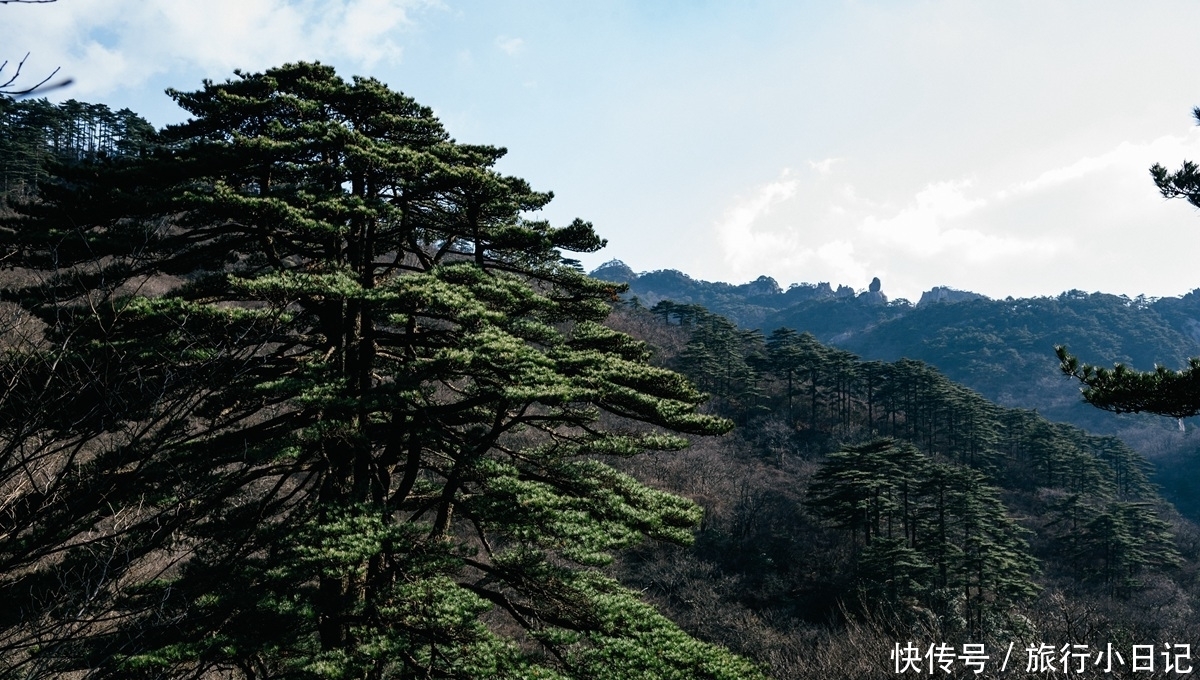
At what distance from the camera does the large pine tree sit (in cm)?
738

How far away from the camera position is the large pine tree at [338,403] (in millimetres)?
7375

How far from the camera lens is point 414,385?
8164mm

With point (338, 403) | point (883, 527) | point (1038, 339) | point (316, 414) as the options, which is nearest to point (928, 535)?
point (883, 527)

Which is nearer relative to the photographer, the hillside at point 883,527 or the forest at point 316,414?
the forest at point 316,414

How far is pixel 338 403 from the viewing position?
7766 millimetres

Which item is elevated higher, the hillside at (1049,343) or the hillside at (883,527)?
the hillside at (1049,343)

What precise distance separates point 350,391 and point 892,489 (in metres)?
34.6

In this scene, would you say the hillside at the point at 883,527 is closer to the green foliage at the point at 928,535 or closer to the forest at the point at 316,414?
the green foliage at the point at 928,535

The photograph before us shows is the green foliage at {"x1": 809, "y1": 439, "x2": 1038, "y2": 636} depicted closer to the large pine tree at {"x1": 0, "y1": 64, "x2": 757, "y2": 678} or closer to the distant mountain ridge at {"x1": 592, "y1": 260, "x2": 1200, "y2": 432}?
the large pine tree at {"x1": 0, "y1": 64, "x2": 757, "y2": 678}

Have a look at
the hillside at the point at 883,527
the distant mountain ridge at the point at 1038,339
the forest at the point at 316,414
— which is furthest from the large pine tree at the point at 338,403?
the distant mountain ridge at the point at 1038,339

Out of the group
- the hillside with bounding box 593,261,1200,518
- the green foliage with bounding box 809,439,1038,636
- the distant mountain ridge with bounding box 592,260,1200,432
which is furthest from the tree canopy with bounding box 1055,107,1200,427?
the distant mountain ridge with bounding box 592,260,1200,432

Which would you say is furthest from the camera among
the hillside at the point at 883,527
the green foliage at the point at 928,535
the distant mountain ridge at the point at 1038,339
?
the distant mountain ridge at the point at 1038,339

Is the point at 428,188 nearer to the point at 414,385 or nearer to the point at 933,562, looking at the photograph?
the point at 414,385

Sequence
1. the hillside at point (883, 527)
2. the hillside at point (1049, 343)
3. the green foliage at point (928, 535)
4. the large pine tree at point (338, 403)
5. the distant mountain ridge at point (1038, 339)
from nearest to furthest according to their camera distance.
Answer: the large pine tree at point (338, 403) → the hillside at point (883, 527) → the green foliage at point (928, 535) → the hillside at point (1049, 343) → the distant mountain ridge at point (1038, 339)
